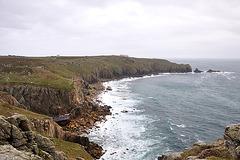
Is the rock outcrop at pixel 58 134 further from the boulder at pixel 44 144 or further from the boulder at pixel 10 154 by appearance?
the boulder at pixel 10 154

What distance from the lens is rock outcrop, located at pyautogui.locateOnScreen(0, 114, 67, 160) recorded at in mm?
12227

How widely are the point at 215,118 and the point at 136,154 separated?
39.5 m

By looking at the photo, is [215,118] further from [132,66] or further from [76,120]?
[132,66]

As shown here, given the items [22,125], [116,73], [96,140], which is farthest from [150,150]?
[116,73]

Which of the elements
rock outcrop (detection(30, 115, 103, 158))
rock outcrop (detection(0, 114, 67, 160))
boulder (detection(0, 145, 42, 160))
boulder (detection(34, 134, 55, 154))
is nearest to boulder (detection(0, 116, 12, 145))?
rock outcrop (detection(0, 114, 67, 160))

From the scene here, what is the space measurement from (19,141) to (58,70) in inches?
3029

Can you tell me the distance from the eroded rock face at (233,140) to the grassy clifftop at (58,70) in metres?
51.9

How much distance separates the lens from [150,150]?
37.8 m

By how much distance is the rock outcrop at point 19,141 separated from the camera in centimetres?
1223

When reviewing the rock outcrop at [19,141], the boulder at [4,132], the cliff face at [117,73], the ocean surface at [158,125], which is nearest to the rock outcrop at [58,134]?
the ocean surface at [158,125]

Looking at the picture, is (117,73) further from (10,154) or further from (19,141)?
(10,154)

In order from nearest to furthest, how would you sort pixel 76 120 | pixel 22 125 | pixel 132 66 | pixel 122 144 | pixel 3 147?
1. pixel 3 147
2. pixel 22 125
3. pixel 122 144
4. pixel 76 120
5. pixel 132 66

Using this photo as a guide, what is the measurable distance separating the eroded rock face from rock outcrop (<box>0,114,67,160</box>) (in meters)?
20.6

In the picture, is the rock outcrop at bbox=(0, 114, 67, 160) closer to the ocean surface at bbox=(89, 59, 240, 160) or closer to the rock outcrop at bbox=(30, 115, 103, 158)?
the rock outcrop at bbox=(30, 115, 103, 158)
